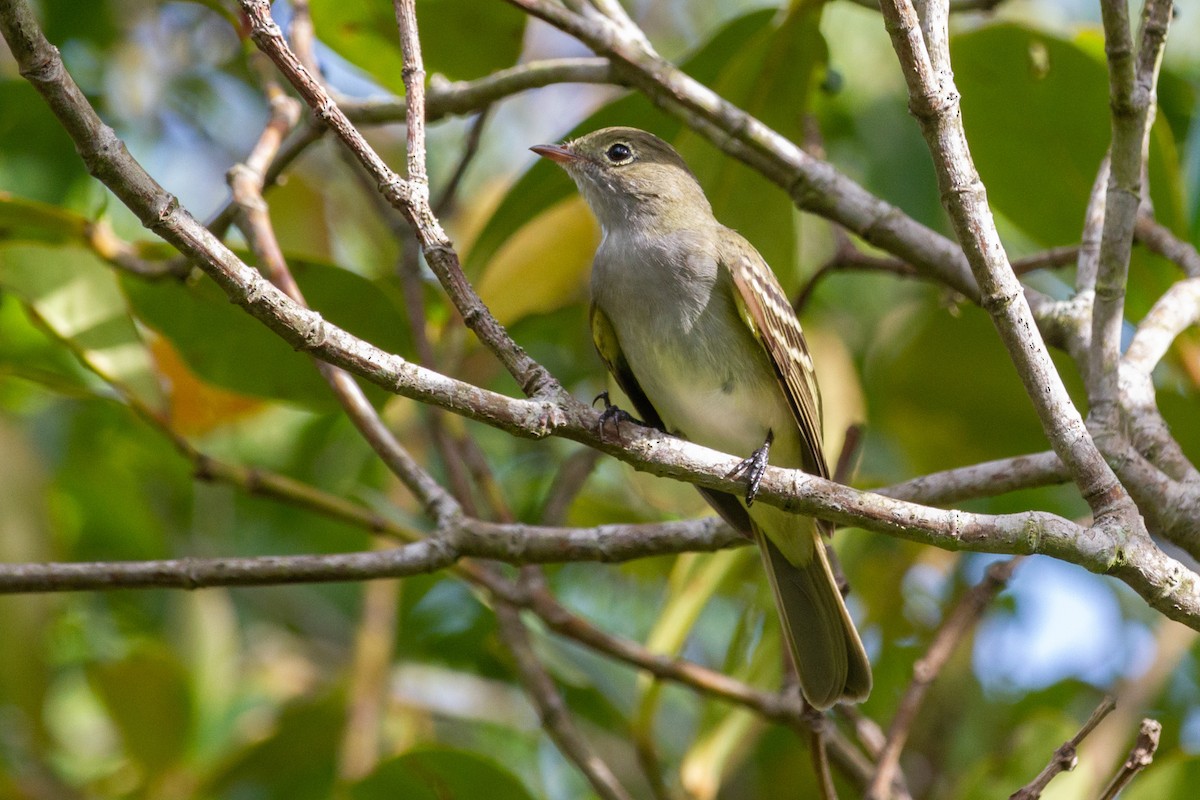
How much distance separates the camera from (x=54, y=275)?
12.1 ft

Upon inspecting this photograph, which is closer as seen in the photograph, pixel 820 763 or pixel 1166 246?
pixel 820 763

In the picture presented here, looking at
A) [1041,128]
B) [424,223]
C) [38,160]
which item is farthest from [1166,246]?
[38,160]

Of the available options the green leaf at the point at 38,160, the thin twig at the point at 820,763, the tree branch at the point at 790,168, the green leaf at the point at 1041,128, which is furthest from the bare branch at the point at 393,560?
the green leaf at the point at 38,160

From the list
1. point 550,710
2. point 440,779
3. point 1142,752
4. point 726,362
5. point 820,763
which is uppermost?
point 726,362

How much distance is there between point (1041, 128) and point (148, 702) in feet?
10.8

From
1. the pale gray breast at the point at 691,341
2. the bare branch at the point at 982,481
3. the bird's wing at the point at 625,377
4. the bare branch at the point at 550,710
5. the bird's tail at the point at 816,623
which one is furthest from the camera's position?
the pale gray breast at the point at 691,341

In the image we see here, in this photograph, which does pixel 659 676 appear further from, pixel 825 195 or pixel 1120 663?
pixel 1120 663

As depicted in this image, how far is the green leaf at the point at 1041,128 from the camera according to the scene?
149 inches

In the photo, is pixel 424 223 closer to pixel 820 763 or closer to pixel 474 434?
pixel 820 763

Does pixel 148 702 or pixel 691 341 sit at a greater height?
pixel 691 341

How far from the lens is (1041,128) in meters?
3.92

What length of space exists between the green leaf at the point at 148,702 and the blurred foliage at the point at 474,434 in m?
0.01

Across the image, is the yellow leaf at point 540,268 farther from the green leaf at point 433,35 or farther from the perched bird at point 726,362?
the green leaf at point 433,35

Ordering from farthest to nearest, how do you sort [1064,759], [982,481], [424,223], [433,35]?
[433,35], [982,481], [424,223], [1064,759]
